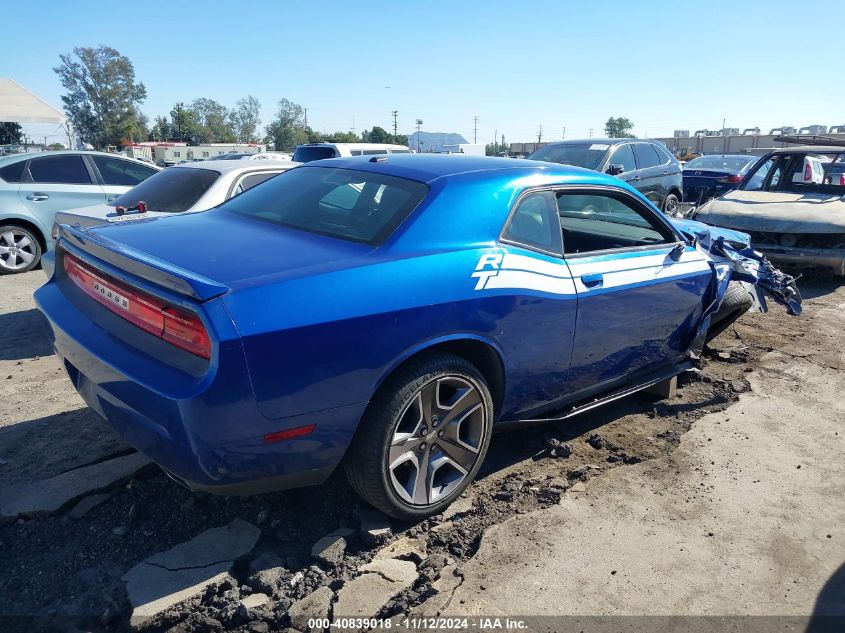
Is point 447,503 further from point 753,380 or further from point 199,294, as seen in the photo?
point 753,380

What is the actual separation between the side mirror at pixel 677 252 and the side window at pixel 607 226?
0.09 m

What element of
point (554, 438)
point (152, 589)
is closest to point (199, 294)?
point (152, 589)

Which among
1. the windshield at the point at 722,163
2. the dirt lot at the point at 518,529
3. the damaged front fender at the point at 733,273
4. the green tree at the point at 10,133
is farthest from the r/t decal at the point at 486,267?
the green tree at the point at 10,133

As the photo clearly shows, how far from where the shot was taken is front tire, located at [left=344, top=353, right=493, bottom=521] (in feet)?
8.90

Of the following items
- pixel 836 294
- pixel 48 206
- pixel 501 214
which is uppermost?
pixel 501 214

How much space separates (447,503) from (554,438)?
1.09 metres

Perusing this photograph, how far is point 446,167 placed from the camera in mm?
3475

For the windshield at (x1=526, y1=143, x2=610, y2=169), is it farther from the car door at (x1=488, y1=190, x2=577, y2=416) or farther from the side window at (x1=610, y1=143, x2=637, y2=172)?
the car door at (x1=488, y1=190, x2=577, y2=416)

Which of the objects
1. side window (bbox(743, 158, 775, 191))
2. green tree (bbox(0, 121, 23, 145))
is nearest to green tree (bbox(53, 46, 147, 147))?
green tree (bbox(0, 121, 23, 145))

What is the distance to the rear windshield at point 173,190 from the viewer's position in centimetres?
566

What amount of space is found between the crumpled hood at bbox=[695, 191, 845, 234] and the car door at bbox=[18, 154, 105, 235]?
8.03 metres

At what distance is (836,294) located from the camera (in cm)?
794

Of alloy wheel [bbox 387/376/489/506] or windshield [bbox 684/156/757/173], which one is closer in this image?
alloy wheel [bbox 387/376/489/506]

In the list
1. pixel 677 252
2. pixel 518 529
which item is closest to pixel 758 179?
pixel 677 252
